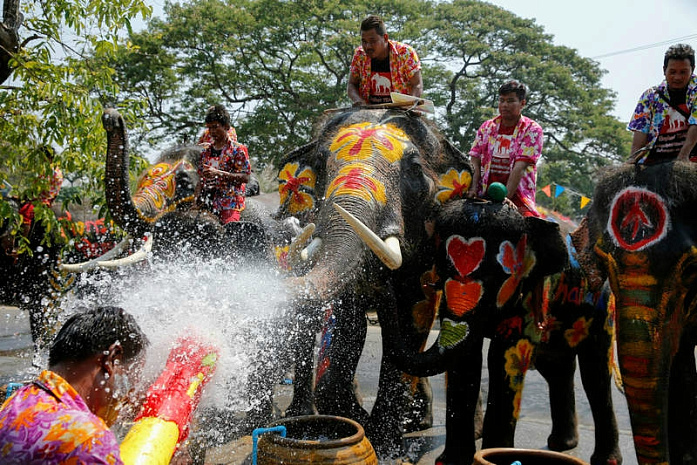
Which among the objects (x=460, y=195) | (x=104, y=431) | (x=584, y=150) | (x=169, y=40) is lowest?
(x=104, y=431)

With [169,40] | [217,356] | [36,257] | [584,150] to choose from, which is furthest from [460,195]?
[584,150]

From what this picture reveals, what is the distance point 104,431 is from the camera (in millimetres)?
2064

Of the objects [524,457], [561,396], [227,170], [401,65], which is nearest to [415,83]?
[401,65]

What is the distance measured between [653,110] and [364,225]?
2099 mm

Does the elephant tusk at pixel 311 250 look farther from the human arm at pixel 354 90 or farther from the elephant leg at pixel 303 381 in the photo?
the human arm at pixel 354 90

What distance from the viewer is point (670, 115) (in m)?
4.48

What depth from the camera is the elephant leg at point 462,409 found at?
4.59 m

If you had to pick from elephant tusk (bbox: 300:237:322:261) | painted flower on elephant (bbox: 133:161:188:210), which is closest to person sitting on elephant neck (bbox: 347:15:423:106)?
elephant tusk (bbox: 300:237:322:261)

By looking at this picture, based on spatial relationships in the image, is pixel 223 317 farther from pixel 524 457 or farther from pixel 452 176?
pixel 452 176

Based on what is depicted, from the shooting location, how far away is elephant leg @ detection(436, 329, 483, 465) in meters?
4.59

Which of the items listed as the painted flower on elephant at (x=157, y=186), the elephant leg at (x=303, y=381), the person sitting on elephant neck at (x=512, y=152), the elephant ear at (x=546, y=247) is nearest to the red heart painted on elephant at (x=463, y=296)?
the elephant ear at (x=546, y=247)

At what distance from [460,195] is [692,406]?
2.23 meters

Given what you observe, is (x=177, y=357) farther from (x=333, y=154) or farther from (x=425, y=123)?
(x=425, y=123)

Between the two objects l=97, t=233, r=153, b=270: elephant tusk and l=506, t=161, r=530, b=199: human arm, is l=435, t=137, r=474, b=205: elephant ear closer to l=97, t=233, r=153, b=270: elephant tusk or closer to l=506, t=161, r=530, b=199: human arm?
l=506, t=161, r=530, b=199: human arm
